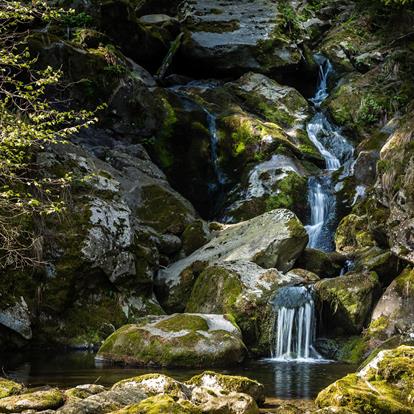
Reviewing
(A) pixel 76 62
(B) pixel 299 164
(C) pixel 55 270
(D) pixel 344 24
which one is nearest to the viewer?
(C) pixel 55 270

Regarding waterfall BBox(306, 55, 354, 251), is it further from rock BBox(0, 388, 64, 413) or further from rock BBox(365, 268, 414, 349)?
rock BBox(0, 388, 64, 413)

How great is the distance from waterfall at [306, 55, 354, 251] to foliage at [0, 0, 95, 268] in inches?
367

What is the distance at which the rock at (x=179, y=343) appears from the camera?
11.6 m

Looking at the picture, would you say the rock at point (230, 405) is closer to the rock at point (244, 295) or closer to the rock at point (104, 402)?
the rock at point (104, 402)

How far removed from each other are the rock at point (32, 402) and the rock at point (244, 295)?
25.4 ft

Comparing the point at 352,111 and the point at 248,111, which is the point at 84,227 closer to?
the point at 248,111

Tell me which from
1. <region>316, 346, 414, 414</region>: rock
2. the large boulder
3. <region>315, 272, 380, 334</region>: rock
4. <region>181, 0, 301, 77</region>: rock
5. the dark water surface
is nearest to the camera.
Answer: <region>316, 346, 414, 414</region>: rock

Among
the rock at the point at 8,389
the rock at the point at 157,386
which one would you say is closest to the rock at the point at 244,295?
the rock at the point at 157,386

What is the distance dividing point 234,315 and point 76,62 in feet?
40.6

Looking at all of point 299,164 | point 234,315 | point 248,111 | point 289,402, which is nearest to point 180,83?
point 248,111

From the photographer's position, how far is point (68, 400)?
6.66 metres

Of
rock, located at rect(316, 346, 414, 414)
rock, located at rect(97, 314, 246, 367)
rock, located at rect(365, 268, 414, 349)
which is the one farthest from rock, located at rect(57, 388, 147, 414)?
rock, located at rect(365, 268, 414, 349)

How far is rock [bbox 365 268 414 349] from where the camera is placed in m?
13.2

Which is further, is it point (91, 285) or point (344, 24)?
point (344, 24)
